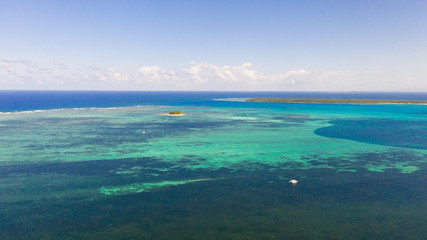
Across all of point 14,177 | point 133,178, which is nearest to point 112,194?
point 133,178

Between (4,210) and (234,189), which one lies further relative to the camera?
(234,189)

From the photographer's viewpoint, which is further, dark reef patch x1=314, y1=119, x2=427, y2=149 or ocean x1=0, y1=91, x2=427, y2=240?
dark reef patch x1=314, y1=119, x2=427, y2=149

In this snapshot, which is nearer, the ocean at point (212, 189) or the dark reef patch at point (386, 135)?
the ocean at point (212, 189)

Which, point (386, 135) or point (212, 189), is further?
point (386, 135)

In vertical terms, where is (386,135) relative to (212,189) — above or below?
above

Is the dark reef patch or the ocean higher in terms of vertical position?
the dark reef patch

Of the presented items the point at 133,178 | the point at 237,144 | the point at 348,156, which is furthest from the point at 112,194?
the point at 348,156

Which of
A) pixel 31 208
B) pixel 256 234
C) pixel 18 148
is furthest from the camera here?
pixel 18 148

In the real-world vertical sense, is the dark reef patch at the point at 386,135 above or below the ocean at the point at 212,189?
above

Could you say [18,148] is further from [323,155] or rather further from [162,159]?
[323,155]

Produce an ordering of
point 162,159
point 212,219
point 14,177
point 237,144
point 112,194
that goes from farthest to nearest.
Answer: point 237,144
point 162,159
point 14,177
point 112,194
point 212,219
